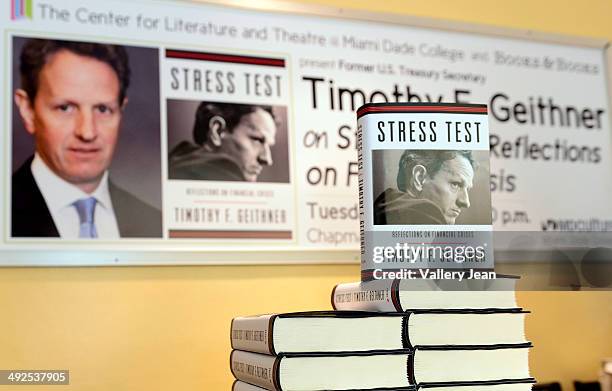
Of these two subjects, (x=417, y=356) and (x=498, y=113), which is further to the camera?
(x=498, y=113)

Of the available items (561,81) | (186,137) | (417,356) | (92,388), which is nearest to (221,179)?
(186,137)

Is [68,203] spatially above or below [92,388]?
above

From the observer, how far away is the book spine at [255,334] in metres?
0.90

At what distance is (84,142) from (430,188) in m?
0.66

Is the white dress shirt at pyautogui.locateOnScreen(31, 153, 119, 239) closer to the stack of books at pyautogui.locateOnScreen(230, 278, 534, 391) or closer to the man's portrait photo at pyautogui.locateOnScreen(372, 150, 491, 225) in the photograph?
the stack of books at pyautogui.locateOnScreen(230, 278, 534, 391)

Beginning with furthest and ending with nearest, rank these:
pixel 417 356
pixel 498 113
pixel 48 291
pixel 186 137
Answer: pixel 498 113 < pixel 186 137 < pixel 48 291 < pixel 417 356

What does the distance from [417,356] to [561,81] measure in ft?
3.25

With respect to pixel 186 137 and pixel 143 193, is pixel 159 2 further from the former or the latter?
pixel 143 193

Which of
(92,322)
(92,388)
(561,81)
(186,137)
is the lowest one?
(92,388)

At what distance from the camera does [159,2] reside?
1418 mm

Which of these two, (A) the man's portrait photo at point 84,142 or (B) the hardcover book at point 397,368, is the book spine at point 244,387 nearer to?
(B) the hardcover book at point 397,368

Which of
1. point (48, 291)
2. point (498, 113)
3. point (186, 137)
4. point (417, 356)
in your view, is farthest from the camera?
point (498, 113)

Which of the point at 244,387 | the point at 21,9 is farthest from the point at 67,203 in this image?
the point at 244,387

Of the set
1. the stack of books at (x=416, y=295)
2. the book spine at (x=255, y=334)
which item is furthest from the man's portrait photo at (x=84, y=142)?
the stack of books at (x=416, y=295)
